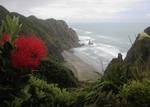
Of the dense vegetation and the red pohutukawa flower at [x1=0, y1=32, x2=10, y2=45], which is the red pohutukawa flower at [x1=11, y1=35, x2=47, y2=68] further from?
the red pohutukawa flower at [x1=0, y1=32, x2=10, y2=45]

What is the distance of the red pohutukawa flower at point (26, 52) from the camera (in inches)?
284

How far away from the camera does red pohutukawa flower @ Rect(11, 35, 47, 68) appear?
7.22 metres

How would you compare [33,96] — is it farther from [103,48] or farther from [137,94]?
[103,48]

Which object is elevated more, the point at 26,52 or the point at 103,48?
the point at 26,52

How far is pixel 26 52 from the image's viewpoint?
23.7 ft

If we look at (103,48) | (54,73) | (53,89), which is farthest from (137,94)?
(103,48)

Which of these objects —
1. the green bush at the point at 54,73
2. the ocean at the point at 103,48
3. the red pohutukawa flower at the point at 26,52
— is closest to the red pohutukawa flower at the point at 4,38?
the red pohutukawa flower at the point at 26,52

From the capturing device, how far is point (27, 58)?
725 cm

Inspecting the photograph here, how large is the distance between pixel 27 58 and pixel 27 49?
184mm

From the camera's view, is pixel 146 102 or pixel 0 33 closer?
pixel 146 102

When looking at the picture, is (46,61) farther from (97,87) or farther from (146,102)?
(146,102)

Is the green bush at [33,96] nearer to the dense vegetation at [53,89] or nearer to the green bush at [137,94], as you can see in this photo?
the dense vegetation at [53,89]

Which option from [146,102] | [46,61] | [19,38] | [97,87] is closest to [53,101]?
[97,87]

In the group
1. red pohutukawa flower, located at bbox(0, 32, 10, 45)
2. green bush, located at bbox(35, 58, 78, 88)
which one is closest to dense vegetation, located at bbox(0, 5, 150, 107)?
red pohutukawa flower, located at bbox(0, 32, 10, 45)
